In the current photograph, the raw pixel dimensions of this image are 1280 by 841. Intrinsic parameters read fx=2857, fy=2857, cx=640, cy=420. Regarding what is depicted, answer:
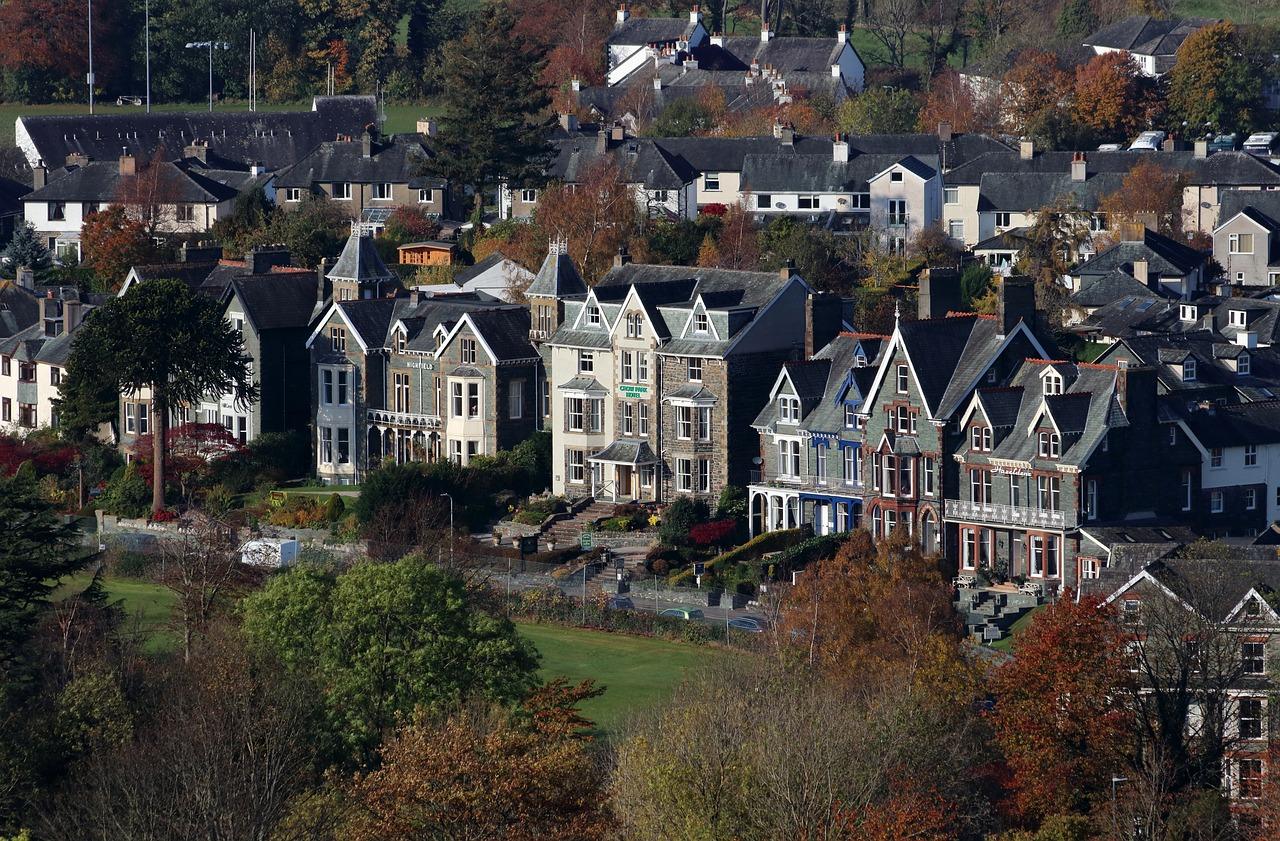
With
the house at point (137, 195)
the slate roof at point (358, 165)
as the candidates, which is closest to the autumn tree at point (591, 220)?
the slate roof at point (358, 165)

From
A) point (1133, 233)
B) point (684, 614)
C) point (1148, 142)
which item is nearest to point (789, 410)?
point (684, 614)

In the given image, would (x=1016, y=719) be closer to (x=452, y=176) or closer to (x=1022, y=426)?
(x=1022, y=426)

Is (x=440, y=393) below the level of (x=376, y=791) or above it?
above

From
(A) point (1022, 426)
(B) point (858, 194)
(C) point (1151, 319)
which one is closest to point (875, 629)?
(A) point (1022, 426)

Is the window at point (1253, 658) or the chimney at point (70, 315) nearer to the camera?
the window at point (1253, 658)

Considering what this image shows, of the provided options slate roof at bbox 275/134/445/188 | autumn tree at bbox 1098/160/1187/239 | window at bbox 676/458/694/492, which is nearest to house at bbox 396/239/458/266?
slate roof at bbox 275/134/445/188

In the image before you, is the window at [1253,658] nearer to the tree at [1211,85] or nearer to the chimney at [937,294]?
the chimney at [937,294]

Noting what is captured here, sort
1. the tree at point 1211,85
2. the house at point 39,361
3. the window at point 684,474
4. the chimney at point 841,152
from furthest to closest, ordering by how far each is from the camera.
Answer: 1. the tree at point 1211,85
2. the chimney at point 841,152
3. the house at point 39,361
4. the window at point 684,474

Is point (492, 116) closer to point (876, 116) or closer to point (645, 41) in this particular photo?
point (876, 116)
